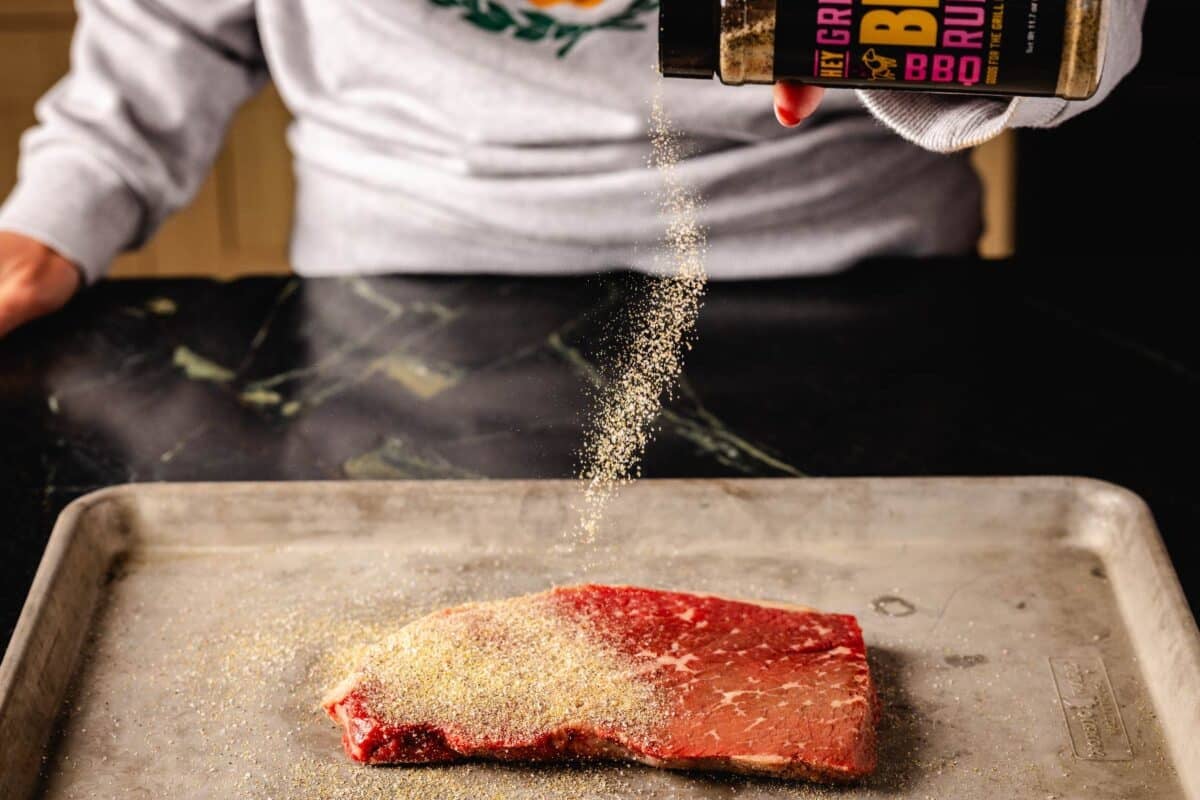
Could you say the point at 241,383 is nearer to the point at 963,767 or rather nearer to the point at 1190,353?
the point at 963,767

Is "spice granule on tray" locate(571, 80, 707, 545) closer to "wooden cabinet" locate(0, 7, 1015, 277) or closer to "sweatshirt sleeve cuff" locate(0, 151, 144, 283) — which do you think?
"sweatshirt sleeve cuff" locate(0, 151, 144, 283)

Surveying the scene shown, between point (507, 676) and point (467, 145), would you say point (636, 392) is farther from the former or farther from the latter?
point (467, 145)

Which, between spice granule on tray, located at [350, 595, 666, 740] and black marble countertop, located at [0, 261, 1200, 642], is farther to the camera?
black marble countertop, located at [0, 261, 1200, 642]

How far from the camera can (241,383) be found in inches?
55.5

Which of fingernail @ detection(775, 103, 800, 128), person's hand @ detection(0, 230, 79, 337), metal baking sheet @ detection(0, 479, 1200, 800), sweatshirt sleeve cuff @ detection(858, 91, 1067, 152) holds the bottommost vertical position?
metal baking sheet @ detection(0, 479, 1200, 800)

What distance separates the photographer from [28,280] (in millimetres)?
1480

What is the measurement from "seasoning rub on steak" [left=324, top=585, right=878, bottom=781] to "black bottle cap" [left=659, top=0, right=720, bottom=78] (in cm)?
46

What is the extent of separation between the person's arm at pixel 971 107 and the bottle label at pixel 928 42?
0.33 feet

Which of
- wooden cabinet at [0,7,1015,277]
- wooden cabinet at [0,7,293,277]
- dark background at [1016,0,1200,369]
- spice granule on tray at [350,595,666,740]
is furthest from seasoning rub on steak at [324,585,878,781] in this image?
wooden cabinet at [0,7,293,277]

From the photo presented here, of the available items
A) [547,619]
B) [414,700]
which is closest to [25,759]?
[414,700]

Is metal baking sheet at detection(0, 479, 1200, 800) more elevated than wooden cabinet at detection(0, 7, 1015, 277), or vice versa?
metal baking sheet at detection(0, 479, 1200, 800)

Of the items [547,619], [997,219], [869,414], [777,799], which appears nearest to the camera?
[777,799]

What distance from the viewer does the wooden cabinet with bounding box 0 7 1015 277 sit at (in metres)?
2.82

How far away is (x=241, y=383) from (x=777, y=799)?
0.75m
